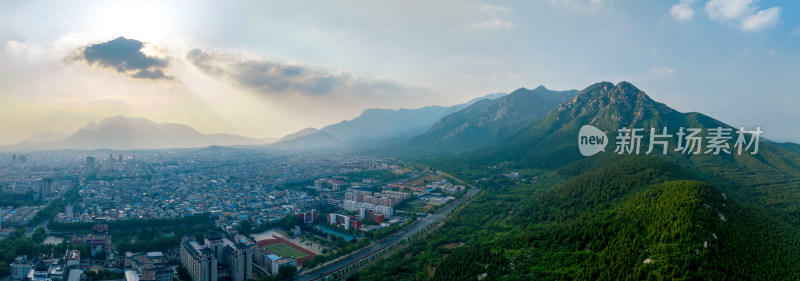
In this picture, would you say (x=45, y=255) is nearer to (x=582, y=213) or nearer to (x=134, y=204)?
(x=134, y=204)

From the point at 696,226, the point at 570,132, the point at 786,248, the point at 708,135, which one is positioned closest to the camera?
the point at 696,226

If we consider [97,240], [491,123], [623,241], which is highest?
[491,123]

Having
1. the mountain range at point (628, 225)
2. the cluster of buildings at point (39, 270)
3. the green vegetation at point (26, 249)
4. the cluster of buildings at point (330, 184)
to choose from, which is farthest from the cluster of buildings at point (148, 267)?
the cluster of buildings at point (330, 184)

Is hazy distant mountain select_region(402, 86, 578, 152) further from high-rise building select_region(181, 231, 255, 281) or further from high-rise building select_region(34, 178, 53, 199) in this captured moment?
high-rise building select_region(181, 231, 255, 281)

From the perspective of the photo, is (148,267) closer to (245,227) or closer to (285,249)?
(285,249)

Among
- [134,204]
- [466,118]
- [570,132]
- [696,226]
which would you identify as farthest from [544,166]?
[466,118]

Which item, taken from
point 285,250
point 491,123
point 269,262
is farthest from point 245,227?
point 491,123
